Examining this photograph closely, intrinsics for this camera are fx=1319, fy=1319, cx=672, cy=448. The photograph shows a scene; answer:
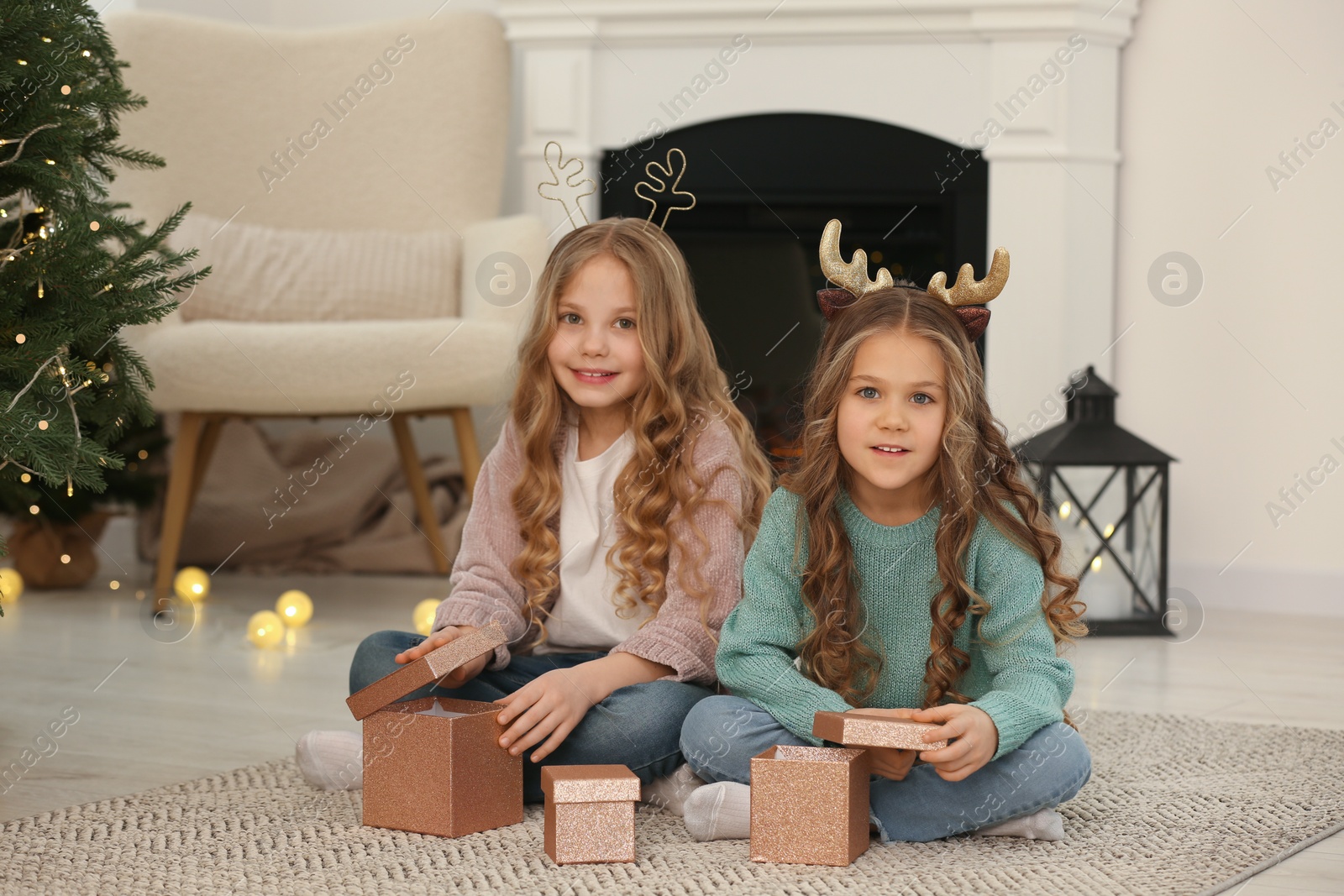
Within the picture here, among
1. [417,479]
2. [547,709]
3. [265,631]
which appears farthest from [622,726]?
[417,479]

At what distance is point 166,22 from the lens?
255 cm

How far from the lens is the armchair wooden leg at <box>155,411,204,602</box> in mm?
2221

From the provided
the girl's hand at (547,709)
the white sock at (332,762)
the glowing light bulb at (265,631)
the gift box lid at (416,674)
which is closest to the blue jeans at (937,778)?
the girl's hand at (547,709)

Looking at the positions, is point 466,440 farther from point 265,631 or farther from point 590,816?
point 590,816

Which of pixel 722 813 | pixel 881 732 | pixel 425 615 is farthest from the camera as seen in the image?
pixel 425 615

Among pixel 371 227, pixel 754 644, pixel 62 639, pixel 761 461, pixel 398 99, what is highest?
pixel 398 99

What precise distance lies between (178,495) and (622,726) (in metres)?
1.36

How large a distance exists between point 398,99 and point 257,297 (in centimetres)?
53

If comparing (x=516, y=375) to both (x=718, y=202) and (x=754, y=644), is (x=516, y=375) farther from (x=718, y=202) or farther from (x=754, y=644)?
(x=718, y=202)

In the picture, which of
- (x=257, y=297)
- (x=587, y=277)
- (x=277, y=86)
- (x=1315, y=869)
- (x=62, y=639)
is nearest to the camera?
(x=1315, y=869)

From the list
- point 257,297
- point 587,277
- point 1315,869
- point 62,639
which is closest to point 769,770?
point 1315,869

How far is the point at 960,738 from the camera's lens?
1.00 m

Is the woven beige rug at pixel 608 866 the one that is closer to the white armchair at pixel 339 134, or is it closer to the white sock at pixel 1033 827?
the white sock at pixel 1033 827

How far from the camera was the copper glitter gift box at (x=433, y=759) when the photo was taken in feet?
3.47
